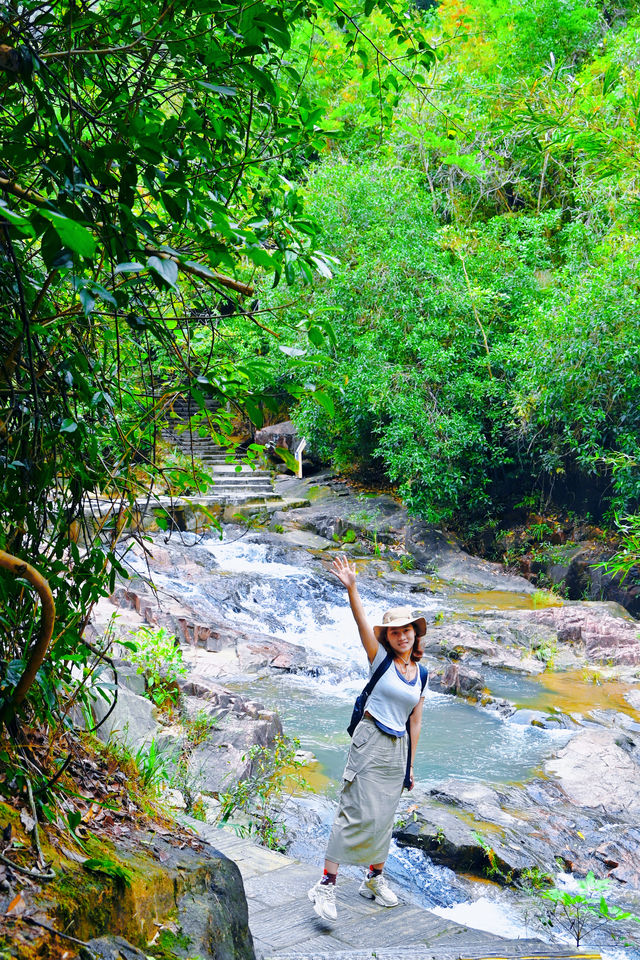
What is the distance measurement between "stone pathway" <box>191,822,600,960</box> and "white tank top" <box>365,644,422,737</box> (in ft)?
2.82

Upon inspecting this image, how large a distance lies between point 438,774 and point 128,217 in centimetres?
669

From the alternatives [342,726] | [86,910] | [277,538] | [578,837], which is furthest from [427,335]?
[86,910]

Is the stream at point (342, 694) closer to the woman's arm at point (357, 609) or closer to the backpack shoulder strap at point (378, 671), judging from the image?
the woman's arm at point (357, 609)

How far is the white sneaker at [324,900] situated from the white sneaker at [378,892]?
0.31m

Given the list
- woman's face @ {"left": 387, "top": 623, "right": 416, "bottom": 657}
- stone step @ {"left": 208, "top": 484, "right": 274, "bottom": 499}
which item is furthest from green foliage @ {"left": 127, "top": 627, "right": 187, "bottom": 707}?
stone step @ {"left": 208, "top": 484, "right": 274, "bottom": 499}

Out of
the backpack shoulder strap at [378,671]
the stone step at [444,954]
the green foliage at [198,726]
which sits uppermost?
the backpack shoulder strap at [378,671]

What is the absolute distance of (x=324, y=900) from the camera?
11.4ft

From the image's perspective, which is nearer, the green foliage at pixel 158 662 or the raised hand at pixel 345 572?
the raised hand at pixel 345 572

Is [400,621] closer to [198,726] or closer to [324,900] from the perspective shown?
[324,900]

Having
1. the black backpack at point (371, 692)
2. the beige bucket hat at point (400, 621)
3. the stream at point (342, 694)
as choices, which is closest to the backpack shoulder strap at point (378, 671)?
the black backpack at point (371, 692)

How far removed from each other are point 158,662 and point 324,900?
353cm

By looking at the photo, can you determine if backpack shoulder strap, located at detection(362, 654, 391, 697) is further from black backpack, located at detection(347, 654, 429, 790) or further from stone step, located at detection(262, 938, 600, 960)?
stone step, located at detection(262, 938, 600, 960)

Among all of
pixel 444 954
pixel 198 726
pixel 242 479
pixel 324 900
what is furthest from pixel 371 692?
pixel 242 479

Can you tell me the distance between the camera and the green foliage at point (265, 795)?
16.2ft
